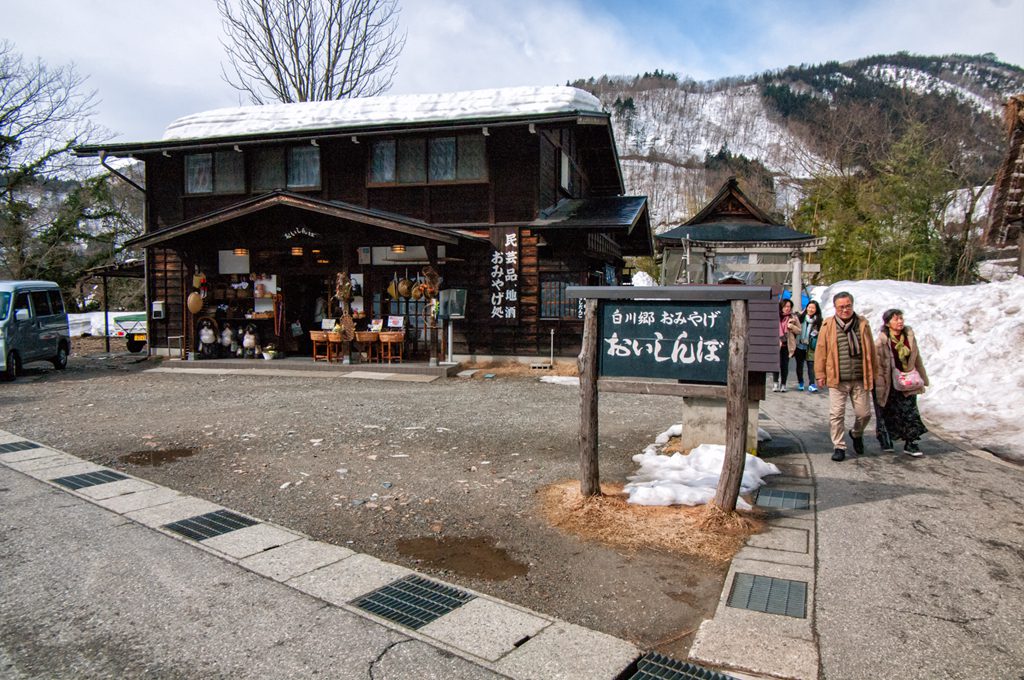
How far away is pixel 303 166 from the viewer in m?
16.6

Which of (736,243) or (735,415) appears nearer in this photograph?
(735,415)

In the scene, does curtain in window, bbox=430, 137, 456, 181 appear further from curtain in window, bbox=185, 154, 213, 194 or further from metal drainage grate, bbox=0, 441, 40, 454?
metal drainage grate, bbox=0, 441, 40, 454

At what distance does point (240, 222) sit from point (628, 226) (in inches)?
361

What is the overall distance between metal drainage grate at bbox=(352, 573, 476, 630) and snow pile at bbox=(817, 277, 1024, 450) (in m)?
7.39

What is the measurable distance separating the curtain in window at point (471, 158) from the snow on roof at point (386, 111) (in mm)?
568

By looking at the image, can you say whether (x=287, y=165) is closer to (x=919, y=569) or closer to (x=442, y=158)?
(x=442, y=158)

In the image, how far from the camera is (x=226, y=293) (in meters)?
16.6

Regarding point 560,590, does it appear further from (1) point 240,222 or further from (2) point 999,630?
(1) point 240,222

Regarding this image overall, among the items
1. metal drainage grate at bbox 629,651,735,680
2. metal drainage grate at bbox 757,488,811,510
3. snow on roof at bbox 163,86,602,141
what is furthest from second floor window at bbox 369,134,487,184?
metal drainage grate at bbox 629,651,735,680

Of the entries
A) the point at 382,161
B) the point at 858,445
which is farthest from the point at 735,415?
the point at 382,161

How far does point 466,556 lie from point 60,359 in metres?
15.1

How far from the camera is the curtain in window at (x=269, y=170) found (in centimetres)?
1675

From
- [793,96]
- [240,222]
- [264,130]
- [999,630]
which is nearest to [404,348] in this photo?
[240,222]

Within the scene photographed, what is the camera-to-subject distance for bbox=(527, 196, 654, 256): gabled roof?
1416 cm
